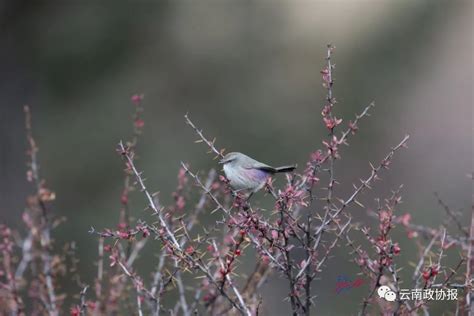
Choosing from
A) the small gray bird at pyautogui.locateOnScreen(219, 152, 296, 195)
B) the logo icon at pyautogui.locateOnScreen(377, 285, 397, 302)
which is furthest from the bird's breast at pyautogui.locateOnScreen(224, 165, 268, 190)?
the logo icon at pyautogui.locateOnScreen(377, 285, 397, 302)

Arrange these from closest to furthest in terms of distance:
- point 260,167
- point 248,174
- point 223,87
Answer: point 260,167, point 248,174, point 223,87

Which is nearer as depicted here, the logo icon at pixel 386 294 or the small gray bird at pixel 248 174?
the logo icon at pixel 386 294

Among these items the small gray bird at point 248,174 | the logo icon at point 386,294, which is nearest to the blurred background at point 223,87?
the small gray bird at point 248,174

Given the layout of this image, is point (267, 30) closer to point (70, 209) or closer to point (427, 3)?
point (427, 3)

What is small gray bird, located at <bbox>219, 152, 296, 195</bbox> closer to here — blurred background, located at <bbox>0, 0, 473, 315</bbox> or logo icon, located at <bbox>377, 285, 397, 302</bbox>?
logo icon, located at <bbox>377, 285, 397, 302</bbox>

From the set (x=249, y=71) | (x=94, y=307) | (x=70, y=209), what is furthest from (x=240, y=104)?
(x=94, y=307)

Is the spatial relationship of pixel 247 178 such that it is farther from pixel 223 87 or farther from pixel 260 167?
pixel 223 87

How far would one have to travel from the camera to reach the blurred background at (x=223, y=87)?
12438 mm

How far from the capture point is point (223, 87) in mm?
13484

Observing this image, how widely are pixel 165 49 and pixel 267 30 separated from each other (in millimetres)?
1950

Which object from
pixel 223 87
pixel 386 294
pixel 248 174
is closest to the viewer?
pixel 386 294

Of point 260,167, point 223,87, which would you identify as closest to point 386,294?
point 260,167

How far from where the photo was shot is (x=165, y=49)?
13.8 m

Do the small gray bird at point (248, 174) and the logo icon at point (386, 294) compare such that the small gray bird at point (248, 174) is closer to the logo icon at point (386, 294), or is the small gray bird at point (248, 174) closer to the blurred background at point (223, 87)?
the logo icon at point (386, 294)
